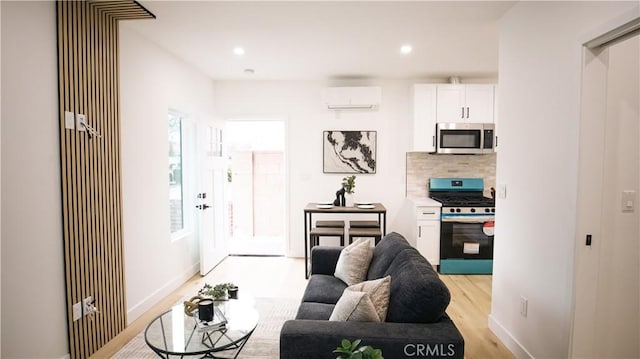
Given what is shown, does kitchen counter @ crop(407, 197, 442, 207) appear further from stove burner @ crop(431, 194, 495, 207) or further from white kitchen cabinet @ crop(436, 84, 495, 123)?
white kitchen cabinet @ crop(436, 84, 495, 123)

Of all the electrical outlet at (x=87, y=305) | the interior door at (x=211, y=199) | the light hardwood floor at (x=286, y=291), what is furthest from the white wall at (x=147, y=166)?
the electrical outlet at (x=87, y=305)

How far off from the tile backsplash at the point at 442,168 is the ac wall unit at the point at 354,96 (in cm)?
96

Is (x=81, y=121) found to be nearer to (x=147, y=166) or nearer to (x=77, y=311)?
(x=147, y=166)

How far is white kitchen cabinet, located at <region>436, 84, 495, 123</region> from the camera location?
453 cm

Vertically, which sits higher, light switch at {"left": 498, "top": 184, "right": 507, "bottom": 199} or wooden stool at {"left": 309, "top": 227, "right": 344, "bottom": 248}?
light switch at {"left": 498, "top": 184, "right": 507, "bottom": 199}

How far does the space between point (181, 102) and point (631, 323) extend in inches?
169

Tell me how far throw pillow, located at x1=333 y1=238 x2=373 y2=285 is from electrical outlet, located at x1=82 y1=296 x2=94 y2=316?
6.08 ft

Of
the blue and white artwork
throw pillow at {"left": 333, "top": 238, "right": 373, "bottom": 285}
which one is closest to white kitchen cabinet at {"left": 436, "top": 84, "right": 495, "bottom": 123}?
the blue and white artwork

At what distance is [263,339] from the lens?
2.71m

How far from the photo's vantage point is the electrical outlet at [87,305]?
2406mm

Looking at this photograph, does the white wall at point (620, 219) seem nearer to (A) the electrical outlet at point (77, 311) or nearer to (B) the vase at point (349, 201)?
(B) the vase at point (349, 201)

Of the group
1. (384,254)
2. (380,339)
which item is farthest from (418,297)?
(384,254)

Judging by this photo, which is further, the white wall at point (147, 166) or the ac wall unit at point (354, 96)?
the ac wall unit at point (354, 96)

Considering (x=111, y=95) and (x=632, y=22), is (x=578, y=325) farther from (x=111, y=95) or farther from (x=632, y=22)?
(x=111, y=95)
